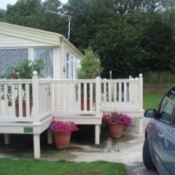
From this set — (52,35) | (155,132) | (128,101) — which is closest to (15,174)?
(155,132)

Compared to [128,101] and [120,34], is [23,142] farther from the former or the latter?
[120,34]

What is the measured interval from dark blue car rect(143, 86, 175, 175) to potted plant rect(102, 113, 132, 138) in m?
3.30

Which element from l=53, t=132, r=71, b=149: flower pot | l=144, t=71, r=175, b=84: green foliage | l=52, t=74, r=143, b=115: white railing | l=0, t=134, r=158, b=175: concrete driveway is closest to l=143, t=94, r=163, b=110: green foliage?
l=144, t=71, r=175, b=84: green foliage

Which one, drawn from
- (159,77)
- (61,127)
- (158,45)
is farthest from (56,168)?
(158,45)

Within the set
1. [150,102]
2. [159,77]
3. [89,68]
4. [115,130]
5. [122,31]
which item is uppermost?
[122,31]

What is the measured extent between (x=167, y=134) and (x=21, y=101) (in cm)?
366

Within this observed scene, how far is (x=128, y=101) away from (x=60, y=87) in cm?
227

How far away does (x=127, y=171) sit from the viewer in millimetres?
5609

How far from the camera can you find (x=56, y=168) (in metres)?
5.69

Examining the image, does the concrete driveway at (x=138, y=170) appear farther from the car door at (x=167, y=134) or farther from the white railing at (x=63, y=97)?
the white railing at (x=63, y=97)

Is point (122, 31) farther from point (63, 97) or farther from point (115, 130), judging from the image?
point (63, 97)

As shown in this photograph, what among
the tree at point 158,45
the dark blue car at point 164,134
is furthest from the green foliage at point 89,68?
the tree at point 158,45

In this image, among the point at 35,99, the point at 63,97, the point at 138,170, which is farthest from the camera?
the point at 63,97

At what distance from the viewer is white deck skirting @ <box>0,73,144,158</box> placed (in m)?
6.74
